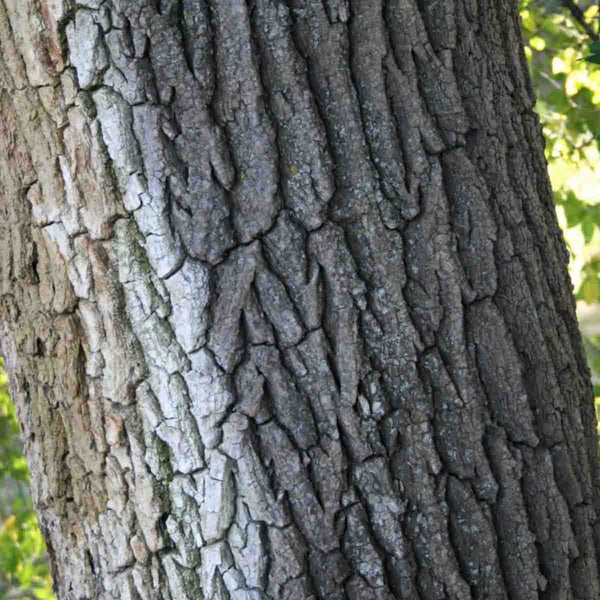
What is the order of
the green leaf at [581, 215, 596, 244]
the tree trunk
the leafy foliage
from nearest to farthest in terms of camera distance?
the tree trunk < the green leaf at [581, 215, 596, 244] < the leafy foliage

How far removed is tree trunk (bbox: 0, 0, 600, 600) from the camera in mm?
1352

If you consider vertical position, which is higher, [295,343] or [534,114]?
[534,114]

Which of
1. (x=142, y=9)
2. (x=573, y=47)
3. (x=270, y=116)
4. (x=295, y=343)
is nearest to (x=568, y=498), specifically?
(x=295, y=343)

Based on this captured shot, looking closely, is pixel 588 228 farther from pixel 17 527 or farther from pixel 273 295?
pixel 17 527

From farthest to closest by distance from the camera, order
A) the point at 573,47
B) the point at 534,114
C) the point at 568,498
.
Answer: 1. the point at 573,47
2. the point at 534,114
3. the point at 568,498

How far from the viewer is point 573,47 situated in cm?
323

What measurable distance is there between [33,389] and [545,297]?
857mm

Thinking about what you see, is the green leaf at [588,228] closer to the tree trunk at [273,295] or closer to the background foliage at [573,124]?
the background foliage at [573,124]

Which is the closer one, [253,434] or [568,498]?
[253,434]

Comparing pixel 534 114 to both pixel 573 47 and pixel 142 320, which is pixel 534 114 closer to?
pixel 142 320

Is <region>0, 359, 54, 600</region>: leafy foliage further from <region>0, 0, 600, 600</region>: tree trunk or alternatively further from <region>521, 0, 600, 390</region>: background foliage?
<region>0, 0, 600, 600</region>: tree trunk

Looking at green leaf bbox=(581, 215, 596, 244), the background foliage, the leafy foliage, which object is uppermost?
the background foliage

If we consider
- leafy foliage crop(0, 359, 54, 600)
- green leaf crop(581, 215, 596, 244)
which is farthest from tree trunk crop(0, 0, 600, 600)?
leafy foliage crop(0, 359, 54, 600)

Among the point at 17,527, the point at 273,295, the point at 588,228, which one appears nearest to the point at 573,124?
the point at 588,228
